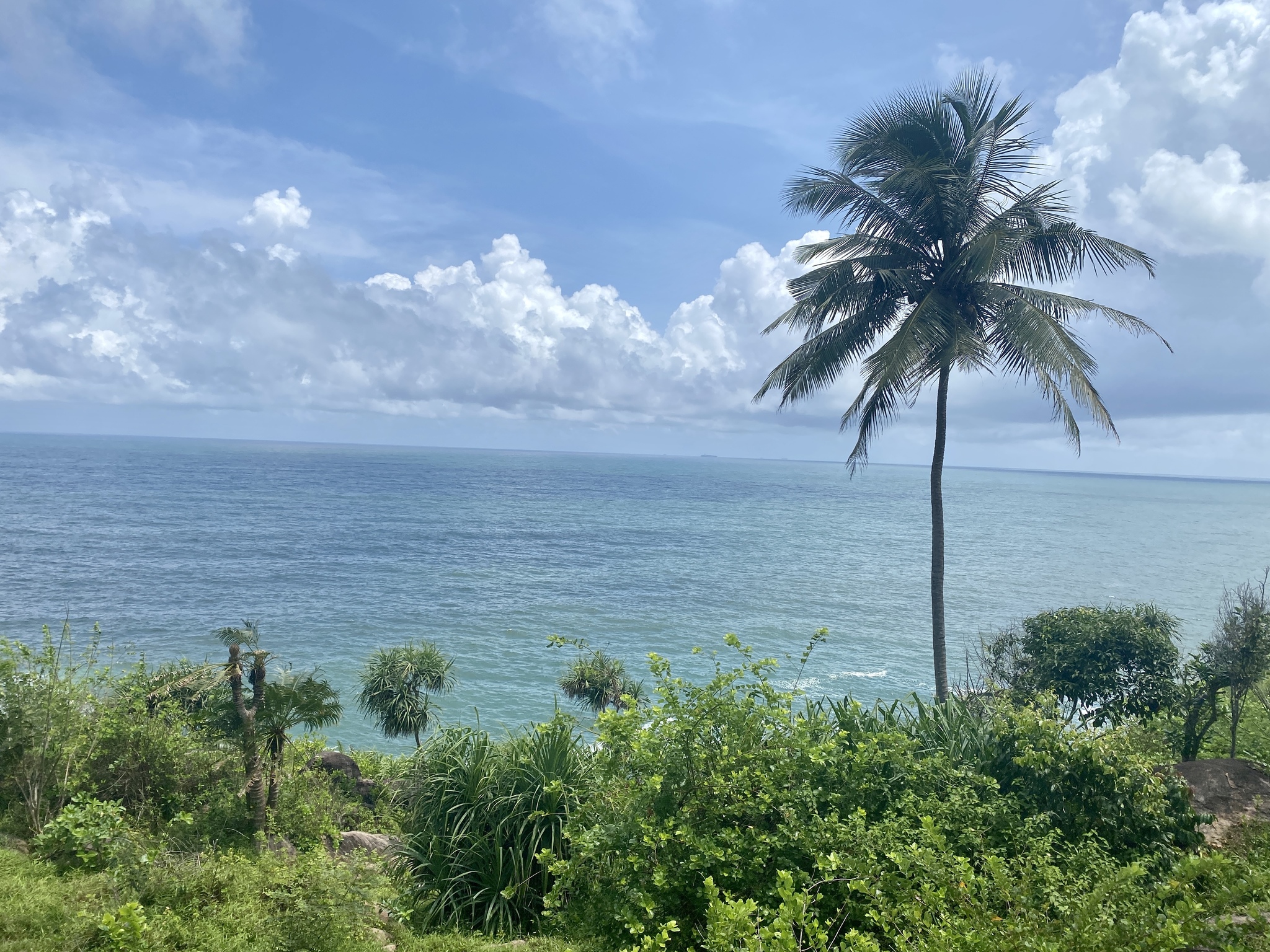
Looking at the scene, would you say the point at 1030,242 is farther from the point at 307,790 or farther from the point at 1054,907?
the point at 307,790

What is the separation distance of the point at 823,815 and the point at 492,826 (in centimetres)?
372

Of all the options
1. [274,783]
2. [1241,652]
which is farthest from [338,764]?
[1241,652]

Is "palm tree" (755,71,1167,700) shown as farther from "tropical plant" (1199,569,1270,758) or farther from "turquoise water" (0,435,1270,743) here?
"turquoise water" (0,435,1270,743)

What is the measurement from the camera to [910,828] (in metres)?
6.00

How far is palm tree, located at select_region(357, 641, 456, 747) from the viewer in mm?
19000

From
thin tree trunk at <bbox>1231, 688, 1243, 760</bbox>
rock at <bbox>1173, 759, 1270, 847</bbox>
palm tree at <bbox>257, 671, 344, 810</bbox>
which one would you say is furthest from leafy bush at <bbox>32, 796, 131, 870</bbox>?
thin tree trunk at <bbox>1231, 688, 1243, 760</bbox>

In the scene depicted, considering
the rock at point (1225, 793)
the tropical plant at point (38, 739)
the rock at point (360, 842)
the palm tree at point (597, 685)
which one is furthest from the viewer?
the palm tree at point (597, 685)

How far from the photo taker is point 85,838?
24.1 ft

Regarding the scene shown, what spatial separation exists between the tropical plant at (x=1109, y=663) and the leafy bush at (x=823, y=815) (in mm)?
8006

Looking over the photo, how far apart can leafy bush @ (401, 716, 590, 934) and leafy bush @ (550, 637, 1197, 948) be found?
69 centimetres

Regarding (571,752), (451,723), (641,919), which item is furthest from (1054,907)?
(451,723)

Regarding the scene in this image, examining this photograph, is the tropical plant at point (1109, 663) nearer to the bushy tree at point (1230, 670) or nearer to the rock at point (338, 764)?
the bushy tree at point (1230, 670)

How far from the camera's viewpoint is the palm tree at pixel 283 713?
1053 cm

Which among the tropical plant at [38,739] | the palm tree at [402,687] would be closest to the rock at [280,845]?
the tropical plant at [38,739]
